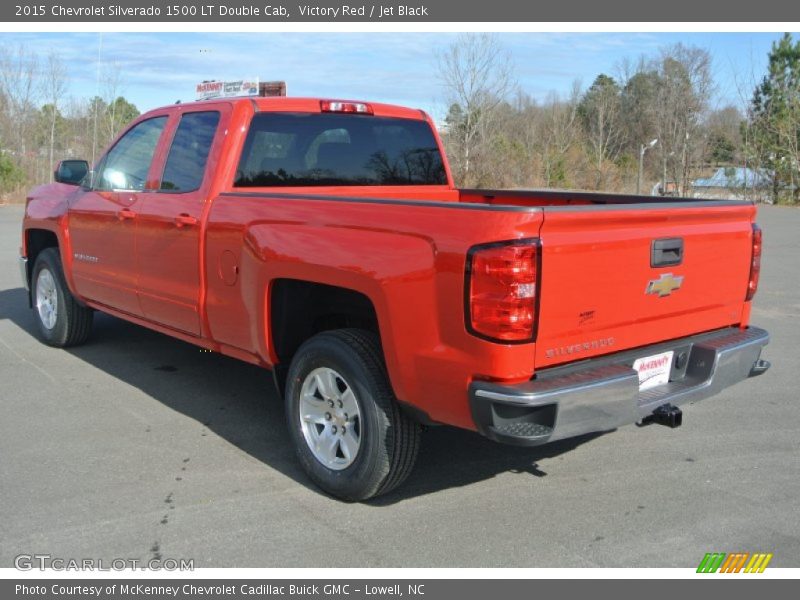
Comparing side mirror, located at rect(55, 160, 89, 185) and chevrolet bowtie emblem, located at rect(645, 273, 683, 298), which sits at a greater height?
side mirror, located at rect(55, 160, 89, 185)

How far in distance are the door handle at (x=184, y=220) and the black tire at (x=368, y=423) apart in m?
1.27

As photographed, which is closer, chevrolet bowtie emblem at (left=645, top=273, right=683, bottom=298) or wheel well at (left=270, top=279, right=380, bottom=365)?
chevrolet bowtie emblem at (left=645, top=273, right=683, bottom=298)

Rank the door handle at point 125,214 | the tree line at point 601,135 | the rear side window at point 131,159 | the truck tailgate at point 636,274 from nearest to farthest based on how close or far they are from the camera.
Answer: the truck tailgate at point 636,274 → the door handle at point 125,214 → the rear side window at point 131,159 → the tree line at point 601,135

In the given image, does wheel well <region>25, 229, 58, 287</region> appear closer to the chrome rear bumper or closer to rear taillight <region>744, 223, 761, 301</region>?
the chrome rear bumper

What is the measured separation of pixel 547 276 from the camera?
3.27 metres

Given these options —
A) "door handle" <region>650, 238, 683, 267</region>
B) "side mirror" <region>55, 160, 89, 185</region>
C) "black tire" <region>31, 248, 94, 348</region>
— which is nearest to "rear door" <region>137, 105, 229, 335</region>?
"side mirror" <region>55, 160, 89, 185</region>

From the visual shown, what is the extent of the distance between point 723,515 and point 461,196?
3.14 metres

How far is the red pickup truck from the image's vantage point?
10.8 ft

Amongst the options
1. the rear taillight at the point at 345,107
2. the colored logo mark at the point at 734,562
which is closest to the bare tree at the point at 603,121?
the rear taillight at the point at 345,107

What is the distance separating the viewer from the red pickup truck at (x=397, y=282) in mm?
3297

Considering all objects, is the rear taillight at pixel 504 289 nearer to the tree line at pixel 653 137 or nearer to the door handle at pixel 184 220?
the door handle at pixel 184 220

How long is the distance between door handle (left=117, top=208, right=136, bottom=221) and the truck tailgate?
3.34 m

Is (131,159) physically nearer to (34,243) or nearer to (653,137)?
(34,243)

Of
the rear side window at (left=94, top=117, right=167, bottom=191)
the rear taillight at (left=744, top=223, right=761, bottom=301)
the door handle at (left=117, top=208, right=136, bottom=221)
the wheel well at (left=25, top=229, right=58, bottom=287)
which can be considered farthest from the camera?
the wheel well at (left=25, top=229, right=58, bottom=287)
